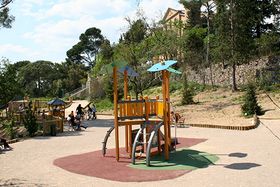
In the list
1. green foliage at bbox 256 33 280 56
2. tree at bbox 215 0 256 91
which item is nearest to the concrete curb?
tree at bbox 215 0 256 91


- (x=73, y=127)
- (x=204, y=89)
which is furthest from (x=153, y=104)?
(x=204, y=89)

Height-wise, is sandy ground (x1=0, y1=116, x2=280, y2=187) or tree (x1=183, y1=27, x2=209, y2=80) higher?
tree (x1=183, y1=27, x2=209, y2=80)

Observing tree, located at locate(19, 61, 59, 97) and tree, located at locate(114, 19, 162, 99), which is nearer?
tree, located at locate(114, 19, 162, 99)

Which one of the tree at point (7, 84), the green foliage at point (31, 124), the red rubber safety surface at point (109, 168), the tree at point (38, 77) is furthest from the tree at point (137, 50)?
the tree at point (38, 77)

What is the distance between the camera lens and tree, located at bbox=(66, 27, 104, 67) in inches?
3964

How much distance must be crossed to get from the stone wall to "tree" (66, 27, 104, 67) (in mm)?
62239

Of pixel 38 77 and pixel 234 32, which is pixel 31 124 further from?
pixel 38 77

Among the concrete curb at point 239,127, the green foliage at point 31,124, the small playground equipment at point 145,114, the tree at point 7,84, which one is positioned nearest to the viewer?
the small playground equipment at point 145,114

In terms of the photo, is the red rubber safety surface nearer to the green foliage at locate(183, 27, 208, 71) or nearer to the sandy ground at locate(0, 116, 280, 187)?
the sandy ground at locate(0, 116, 280, 187)

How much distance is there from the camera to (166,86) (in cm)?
1309

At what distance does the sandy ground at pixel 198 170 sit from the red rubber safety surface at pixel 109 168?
0.35 m

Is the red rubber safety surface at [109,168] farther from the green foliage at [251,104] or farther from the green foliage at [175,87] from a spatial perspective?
the green foliage at [175,87]

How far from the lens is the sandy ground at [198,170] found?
31.0ft

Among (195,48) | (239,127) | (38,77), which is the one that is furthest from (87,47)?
(239,127)
